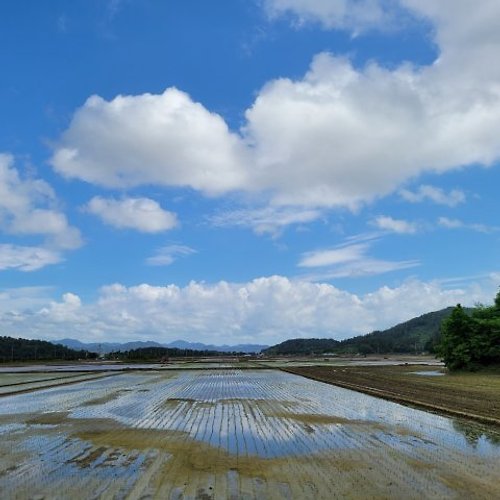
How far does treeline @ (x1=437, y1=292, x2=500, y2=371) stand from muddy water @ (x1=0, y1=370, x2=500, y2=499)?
26.6 m

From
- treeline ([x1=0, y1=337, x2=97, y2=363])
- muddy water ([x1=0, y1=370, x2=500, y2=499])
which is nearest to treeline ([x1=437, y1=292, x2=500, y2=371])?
muddy water ([x1=0, y1=370, x2=500, y2=499])

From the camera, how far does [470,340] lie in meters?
47.6

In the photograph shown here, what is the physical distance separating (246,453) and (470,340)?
39.7m

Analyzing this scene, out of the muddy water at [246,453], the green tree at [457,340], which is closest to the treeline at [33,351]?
the green tree at [457,340]

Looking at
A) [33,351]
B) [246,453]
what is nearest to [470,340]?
[246,453]

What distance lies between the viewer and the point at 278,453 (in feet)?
43.1

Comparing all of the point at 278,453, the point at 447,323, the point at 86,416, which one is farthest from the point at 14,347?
the point at 278,453

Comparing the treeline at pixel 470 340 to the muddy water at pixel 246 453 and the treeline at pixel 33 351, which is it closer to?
the muddy water at pixel 246 453

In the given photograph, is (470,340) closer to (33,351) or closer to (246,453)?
(246,453)

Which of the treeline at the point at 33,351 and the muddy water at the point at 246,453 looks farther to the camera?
the treeline at the point at 33,351

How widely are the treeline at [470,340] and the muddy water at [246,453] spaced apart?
26594 mm

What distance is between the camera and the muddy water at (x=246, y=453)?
31.9ft

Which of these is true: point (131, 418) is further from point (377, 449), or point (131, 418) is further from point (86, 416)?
point (377, 449)

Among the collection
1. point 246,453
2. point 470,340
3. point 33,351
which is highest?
point 33,351
